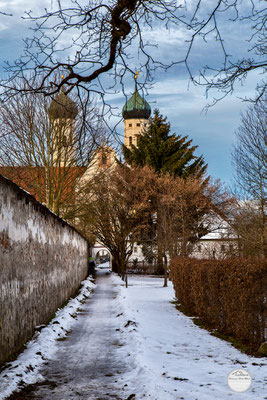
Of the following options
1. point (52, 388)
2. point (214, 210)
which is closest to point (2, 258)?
point (52, 388)

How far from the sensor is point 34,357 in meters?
6.33

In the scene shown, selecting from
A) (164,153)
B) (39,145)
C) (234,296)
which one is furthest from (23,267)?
(164,153)

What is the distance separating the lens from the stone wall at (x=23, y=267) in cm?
621

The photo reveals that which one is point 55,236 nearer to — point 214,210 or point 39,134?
point 39,134

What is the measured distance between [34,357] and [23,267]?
163 cm

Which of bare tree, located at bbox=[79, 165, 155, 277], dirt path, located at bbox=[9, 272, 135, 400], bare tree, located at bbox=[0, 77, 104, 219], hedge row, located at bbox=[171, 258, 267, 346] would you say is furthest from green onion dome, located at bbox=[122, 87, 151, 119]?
bare tree, located at bbox=[79, 165, 155, 277]

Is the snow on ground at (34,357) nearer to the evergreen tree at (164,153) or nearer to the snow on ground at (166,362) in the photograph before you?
the snow on ground at (166,362)

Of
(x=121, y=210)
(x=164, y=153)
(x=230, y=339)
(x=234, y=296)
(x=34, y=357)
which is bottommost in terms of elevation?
(x=230, y=339)

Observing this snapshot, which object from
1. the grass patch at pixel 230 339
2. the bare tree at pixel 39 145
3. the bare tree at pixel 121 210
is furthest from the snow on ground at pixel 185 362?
the bare tree at pixel 121 210

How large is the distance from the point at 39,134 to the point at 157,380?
55.0ft

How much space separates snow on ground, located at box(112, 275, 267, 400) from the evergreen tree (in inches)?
1051

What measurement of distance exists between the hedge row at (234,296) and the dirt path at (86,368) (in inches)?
92.0

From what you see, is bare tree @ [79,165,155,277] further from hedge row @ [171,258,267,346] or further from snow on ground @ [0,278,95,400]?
snow on ground @ [0,278,95,400]

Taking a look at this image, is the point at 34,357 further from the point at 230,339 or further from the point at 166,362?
the point at 230,339
